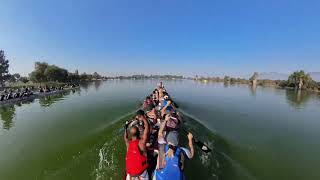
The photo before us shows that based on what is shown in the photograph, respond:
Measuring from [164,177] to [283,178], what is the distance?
5834 mm

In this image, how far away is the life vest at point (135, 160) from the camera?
16.5 feet

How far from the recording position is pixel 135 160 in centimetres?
509

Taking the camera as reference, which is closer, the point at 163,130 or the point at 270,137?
the point at 163,130

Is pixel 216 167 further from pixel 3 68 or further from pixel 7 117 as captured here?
pixel 3 68

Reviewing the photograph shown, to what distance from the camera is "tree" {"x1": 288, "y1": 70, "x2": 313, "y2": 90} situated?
69213 millimetres

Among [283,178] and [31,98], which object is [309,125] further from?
[31,98]

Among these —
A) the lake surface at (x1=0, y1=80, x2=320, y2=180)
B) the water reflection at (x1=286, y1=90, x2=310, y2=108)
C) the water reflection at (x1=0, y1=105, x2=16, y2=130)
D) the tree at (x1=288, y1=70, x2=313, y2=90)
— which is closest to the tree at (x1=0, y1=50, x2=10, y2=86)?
the water reflection at (x1=0, y1=105, x2=16, y2=130)

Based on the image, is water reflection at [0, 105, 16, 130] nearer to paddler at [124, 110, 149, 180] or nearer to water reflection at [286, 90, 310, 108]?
paddler at [124, 110, 149, 180]

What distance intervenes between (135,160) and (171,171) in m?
0.86

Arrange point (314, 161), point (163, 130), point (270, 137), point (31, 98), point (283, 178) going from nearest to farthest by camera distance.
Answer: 1. point (163, 130)
2. point (283, 178)
3. point (314, 161)
4. point (270, 137)
5. point (31, 98)

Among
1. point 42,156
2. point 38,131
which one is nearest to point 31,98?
point 38,131

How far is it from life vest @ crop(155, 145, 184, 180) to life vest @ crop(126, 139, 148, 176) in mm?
396

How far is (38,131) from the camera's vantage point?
15086 mm

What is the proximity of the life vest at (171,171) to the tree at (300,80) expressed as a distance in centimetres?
7575
